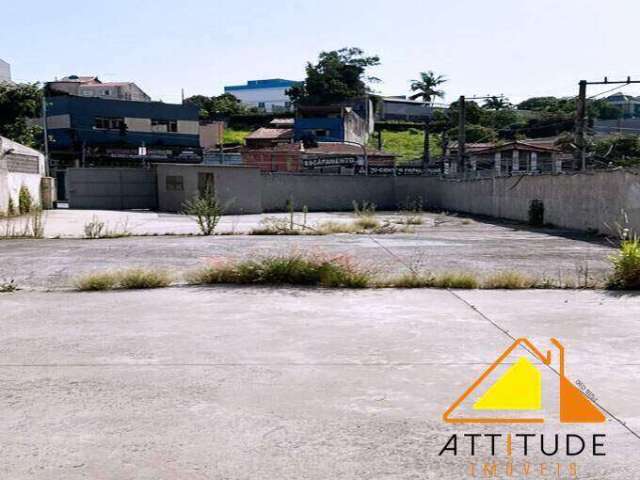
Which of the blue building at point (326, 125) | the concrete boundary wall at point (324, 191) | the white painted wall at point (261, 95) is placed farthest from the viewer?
the white painted wall at point (261, 95)

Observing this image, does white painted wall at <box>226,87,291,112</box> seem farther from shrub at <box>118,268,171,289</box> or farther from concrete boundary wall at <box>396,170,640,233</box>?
shrub at <box>118,268,171,289</box>

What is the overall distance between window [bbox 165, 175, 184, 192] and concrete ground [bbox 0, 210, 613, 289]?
17.4 meters

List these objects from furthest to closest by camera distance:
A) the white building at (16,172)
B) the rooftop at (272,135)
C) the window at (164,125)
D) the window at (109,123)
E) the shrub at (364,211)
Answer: the rooftop at (272,135) → the window at (164,125) → the window at (109,123) → the white building at (16,172) → the shrub at (364,211)

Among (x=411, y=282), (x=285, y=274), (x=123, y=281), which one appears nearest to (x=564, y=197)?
(x=411, y=282)

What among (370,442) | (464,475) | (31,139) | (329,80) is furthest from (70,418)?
(329,80)

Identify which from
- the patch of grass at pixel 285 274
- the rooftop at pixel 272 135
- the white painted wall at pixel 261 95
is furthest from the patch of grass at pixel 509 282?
the white painted wall at pixel 261 95

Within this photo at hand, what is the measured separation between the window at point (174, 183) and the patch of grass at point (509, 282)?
99.0ft

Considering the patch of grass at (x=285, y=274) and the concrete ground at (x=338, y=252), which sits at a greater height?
the patch of grass at (x=285, y=274)

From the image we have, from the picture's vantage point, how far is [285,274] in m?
9.77

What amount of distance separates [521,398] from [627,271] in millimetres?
5512

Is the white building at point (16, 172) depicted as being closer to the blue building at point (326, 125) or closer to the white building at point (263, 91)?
the blue building at point (326, 125)

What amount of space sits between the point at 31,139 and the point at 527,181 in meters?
47.3

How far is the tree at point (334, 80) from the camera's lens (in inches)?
4274

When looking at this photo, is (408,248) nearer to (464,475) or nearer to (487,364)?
(487,364)
